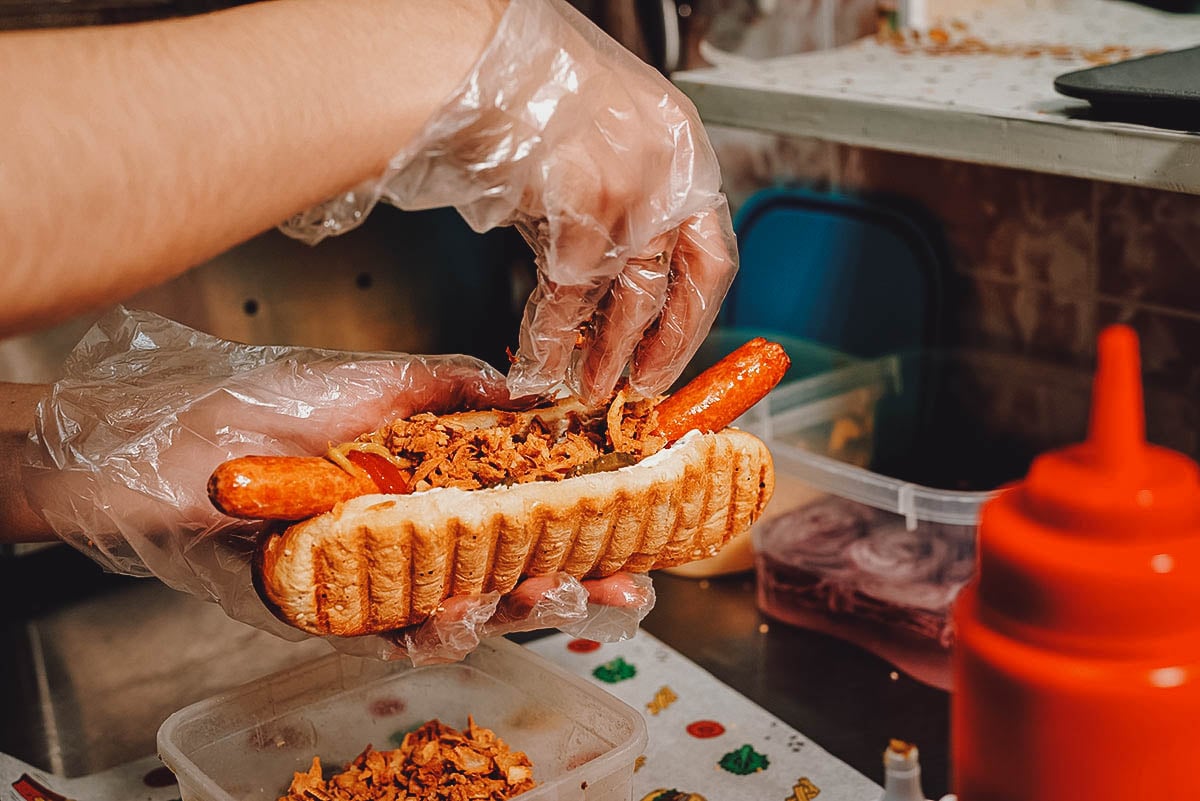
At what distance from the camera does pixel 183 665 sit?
1.64 meters

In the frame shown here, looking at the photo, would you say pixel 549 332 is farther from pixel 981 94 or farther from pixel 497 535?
pixel 981 94

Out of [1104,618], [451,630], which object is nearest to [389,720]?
[451,630]

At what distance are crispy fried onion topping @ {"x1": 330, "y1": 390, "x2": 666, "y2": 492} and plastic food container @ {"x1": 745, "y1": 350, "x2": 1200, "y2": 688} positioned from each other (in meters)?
0.52

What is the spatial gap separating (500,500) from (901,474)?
107cm

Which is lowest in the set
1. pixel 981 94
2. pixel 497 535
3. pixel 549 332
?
pixel 497 535

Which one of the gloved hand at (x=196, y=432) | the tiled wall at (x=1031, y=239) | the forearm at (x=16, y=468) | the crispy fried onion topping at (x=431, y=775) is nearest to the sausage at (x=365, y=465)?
the gloved hand at (x=196, y=432)

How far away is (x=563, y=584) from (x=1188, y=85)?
0.85 meters

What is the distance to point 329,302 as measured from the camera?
1983mm

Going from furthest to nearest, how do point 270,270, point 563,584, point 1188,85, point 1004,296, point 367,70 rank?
1. point 1004,296
2. point 270,270
3. point 1188,85
4. point 563,584
5. point 367,70

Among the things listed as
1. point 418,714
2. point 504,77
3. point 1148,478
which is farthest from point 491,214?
point 418,714

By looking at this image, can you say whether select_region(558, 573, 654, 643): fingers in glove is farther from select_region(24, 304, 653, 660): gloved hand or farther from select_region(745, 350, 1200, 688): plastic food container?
select_region(745, 350, 1200, 688): plastic food container

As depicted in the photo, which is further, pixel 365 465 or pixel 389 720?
pixel 389 720

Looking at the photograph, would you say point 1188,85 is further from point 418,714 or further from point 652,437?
point 418,714

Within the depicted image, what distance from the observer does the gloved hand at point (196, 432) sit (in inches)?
46.1
